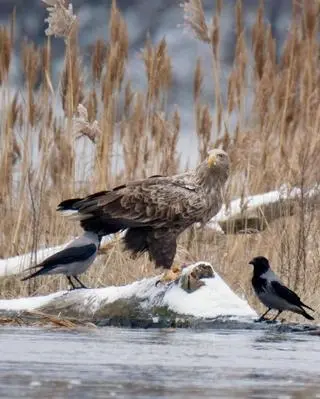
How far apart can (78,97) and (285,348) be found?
14.7 feet

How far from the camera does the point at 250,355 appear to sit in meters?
6.82

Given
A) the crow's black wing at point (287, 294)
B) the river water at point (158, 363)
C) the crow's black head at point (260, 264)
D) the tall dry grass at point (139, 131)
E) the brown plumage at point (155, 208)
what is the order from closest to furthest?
1. the river water at point (158, 363)
2. the crow's black wing at point (287, 294)
3. the crow's black head at point (260, 264)
4. the brown plumage at point (155, 208)
5. the tall dry grass at point (139, 131)

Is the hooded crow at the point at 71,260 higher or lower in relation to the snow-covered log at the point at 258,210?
lower

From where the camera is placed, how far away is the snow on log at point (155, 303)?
8422mm

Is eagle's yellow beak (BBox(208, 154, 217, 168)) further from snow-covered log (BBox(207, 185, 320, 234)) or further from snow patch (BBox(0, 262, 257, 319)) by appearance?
snow patch (BBox(0, 262, 257, 319))

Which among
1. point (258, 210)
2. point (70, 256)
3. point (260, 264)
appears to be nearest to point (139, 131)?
point (258, 210)

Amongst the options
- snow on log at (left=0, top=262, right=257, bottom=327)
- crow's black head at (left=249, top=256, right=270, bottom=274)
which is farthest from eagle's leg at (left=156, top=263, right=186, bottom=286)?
crow's black head at (left=249, top=256, right=270, bottom=274)

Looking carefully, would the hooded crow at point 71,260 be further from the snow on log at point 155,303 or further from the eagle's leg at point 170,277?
the eagle's leg at point 170,277

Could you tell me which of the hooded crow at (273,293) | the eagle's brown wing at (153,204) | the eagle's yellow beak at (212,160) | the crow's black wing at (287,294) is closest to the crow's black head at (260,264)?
the hooded crow at (273,293)

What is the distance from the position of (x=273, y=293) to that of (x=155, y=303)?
2.55 feet

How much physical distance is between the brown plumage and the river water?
5.08 ft

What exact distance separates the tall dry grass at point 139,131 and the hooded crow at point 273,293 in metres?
1.00

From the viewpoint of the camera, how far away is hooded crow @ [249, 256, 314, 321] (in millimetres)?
8773

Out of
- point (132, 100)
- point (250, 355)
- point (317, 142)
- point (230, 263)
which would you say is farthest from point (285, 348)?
point (132, 100)
